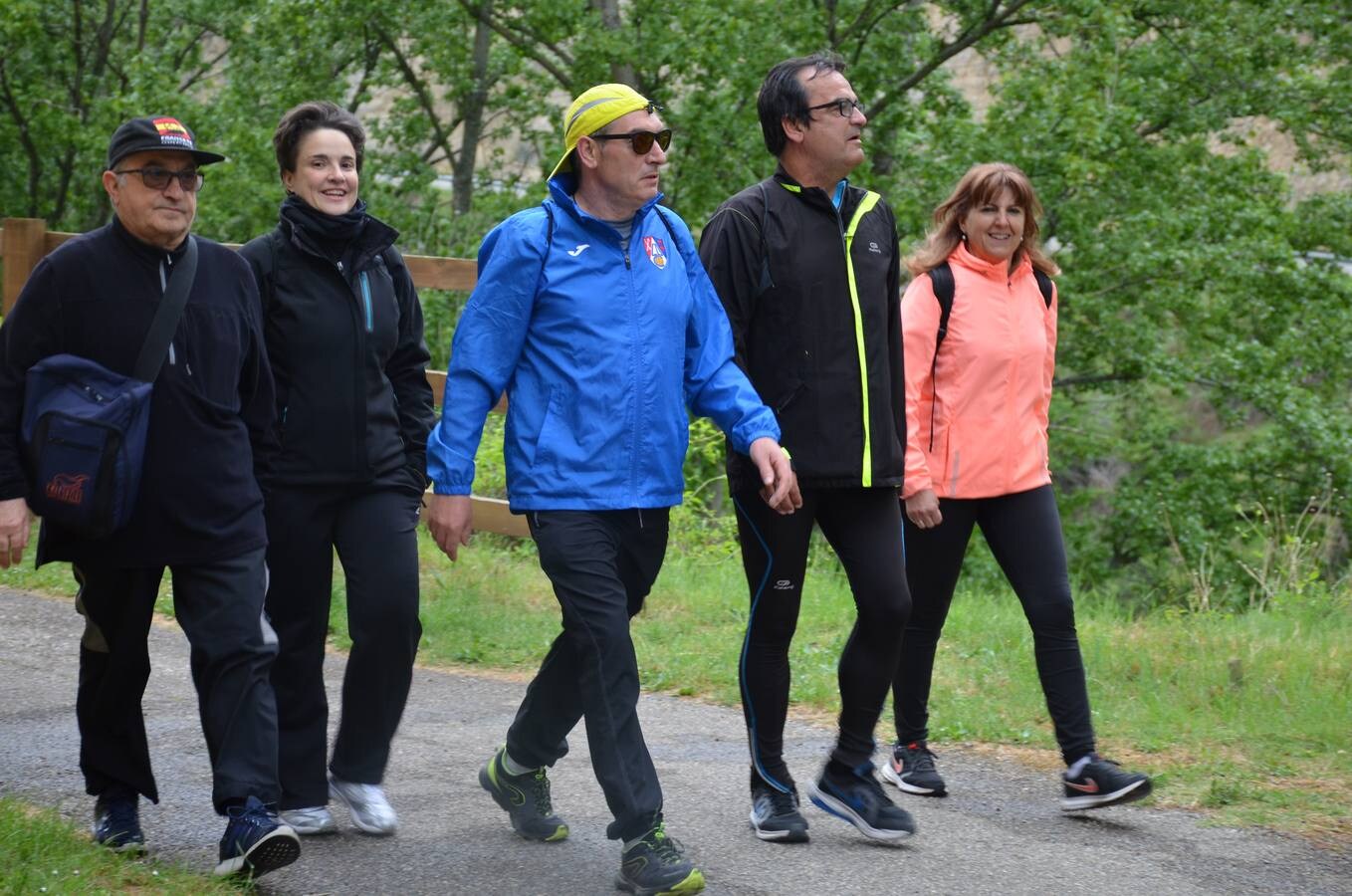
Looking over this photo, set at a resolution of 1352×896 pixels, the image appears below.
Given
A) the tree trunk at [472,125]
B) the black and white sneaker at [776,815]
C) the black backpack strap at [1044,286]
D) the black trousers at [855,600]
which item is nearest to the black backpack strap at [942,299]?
the black backpack strap at [1044,286]

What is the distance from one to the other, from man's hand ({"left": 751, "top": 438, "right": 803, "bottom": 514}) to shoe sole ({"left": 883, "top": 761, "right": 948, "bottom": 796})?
1423 millimetres

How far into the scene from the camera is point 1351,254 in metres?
19.7

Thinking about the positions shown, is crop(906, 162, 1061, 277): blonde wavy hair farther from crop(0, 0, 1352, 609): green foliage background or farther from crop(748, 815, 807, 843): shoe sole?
crop(0, 0, 1352, 609): green foliage background

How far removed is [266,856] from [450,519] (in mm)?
941

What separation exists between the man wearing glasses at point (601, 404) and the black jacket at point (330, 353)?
336mm

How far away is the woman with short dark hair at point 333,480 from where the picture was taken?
4.55 metres

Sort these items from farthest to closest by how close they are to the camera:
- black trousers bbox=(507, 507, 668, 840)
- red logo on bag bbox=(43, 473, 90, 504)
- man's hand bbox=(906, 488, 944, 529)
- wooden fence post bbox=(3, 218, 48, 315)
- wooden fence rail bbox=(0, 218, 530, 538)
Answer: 1. wooden fence post bbox=(3, 218, 48, 315)
2. wooden fence rail bbox=(0, 218, 530, 538)
3. man's hand bbox=(906, 488, 944, 529)
4. black trousers bbox=(507, 507, 668, 840)
5. red logo on bag bbox=(43, 473, 90, 504)

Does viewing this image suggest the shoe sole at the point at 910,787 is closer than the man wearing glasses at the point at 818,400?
No

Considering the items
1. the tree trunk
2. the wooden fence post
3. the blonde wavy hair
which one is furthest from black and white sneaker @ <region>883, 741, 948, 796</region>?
the tree trunk

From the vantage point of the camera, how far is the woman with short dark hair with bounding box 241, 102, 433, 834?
455 cm

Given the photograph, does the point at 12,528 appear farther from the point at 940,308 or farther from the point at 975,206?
the point at 975,206

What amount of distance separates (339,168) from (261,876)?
195cm

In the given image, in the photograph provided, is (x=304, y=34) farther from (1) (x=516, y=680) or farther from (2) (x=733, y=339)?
(2) (x=733, y=339)

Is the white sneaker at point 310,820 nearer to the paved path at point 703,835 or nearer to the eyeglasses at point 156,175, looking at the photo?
the paved path at point 703,835
